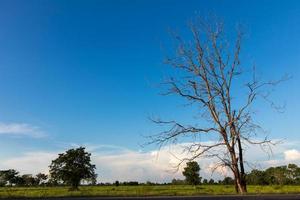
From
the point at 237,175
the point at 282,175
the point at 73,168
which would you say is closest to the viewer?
the point at 237,175

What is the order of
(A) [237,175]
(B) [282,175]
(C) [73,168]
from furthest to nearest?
(B) [282,175] < (C) [73,168] < (A) [237,175]

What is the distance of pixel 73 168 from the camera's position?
2655 inches

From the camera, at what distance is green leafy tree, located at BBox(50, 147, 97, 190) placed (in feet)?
219

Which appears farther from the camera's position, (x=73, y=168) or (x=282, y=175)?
(x=282, y=175)

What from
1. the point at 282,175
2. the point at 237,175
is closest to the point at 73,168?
the point at 237,175

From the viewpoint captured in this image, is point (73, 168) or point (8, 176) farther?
point (8, 176)

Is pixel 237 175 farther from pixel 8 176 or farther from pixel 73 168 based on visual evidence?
pixel 8 176

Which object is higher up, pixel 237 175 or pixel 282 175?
pixel 282 175

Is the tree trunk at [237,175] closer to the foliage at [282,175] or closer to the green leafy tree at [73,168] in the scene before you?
the green leafy tree at [73,168]

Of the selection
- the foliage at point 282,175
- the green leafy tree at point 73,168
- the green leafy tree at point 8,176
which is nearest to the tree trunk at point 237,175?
the green leafy tree at point 73,168

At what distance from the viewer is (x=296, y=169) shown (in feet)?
446

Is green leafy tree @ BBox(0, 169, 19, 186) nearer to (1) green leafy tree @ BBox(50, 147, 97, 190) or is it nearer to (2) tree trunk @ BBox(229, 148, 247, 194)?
(1) green leafy tree @ BBox(50, 147, 97, 190)

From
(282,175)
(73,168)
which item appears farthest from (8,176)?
(282,175)

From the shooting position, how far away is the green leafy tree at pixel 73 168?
66625 millimetres
